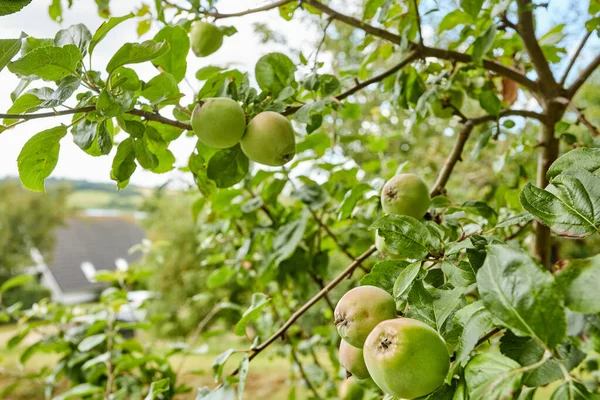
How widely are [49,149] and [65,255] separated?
43.9ft

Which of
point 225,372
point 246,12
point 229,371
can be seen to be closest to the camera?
point 246,12

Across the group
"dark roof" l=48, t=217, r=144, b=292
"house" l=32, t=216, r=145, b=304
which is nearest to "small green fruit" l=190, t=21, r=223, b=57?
"house" l=32, t=216, r=145, b=304

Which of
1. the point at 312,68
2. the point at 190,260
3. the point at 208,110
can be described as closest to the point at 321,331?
the point at 312,68

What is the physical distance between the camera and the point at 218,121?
2.15ft

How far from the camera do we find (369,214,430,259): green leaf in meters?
0.50

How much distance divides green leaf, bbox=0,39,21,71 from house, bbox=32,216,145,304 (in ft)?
32.7

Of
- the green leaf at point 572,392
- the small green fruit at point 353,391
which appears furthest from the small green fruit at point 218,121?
the small green fruit at point 353,391

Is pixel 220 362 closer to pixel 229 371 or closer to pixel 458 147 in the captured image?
pixel 458 147

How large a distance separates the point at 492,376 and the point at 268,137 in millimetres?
451

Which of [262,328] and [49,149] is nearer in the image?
[49,149]

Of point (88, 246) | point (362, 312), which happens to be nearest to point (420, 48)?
point (362, 312)

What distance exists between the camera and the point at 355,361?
541 millimetres

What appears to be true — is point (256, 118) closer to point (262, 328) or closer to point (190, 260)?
point (262, 328)

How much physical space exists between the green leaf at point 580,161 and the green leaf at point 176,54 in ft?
1.90
